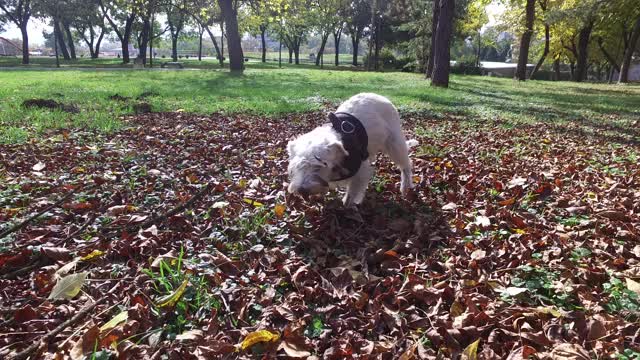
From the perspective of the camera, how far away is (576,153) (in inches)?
269

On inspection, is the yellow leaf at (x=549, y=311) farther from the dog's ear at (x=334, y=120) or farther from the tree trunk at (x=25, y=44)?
the tree trunk at (x=25, y=44)

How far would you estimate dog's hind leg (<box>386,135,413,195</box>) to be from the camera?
16.6ft

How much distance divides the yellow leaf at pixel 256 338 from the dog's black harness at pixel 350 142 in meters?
1.92

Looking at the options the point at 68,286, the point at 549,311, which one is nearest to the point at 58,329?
the point at 68,286

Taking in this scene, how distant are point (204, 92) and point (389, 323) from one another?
1377 centimetres

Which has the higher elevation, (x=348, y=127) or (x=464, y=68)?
(x=464, y=68)

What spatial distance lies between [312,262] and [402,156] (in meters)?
2.15

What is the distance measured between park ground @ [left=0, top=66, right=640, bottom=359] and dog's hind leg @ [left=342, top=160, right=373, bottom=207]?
0.17 metres

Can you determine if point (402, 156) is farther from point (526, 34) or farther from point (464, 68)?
point (464, 68)

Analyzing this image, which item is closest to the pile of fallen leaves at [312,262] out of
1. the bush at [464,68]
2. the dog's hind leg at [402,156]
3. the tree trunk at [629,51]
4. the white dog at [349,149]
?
the dog's hind leg at [402,156]

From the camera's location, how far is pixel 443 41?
17.3 meters

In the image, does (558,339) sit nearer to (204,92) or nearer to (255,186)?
(255,186)

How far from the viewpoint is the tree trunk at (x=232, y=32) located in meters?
24.7

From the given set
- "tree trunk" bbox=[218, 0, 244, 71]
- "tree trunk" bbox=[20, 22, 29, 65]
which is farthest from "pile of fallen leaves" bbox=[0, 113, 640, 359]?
"tree trunk" bbox=[20, 22, 29, 65]
